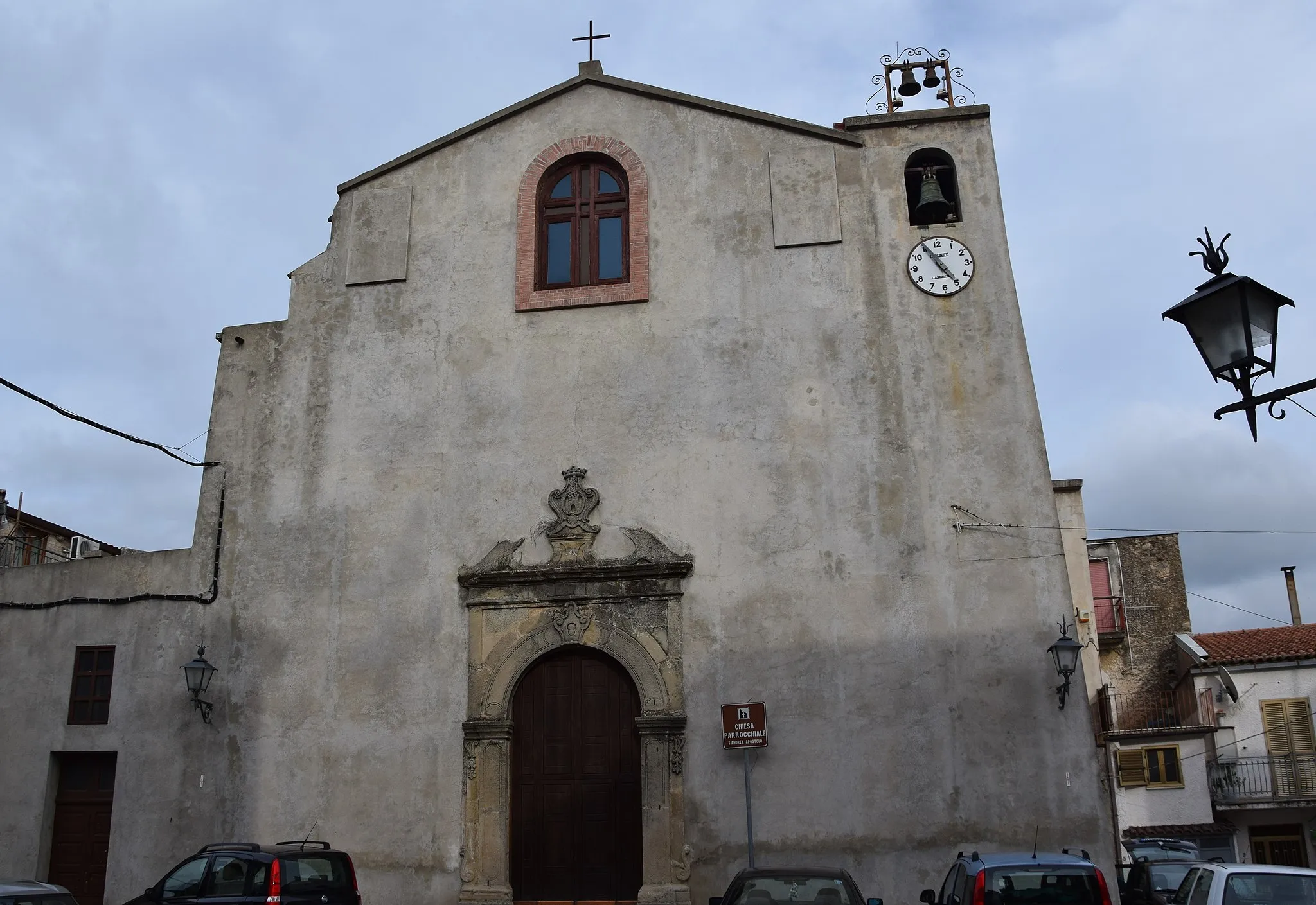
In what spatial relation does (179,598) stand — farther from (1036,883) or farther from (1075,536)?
(1075,536)

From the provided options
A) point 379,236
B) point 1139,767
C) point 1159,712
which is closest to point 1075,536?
point 379,236

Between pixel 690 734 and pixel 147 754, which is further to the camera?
pixel 147 754

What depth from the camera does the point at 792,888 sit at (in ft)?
31.7

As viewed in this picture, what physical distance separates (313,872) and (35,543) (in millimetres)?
20985

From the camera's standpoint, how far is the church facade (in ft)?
42.9

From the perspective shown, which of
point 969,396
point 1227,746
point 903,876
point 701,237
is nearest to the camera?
point 903,876

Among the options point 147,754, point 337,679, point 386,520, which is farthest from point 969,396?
point 147,754

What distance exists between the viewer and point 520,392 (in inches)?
590

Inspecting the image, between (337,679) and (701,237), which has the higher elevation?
(701,237)

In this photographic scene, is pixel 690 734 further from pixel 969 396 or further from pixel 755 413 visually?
pixel 969 396

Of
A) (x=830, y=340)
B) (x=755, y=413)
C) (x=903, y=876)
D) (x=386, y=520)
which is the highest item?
(x=830, y=340)

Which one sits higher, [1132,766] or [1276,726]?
[1276,726]

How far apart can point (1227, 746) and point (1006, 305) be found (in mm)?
20217

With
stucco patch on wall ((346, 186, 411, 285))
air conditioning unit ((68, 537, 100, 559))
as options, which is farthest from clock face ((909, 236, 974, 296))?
air conditioning unit ((68, 537, 100, 559))
